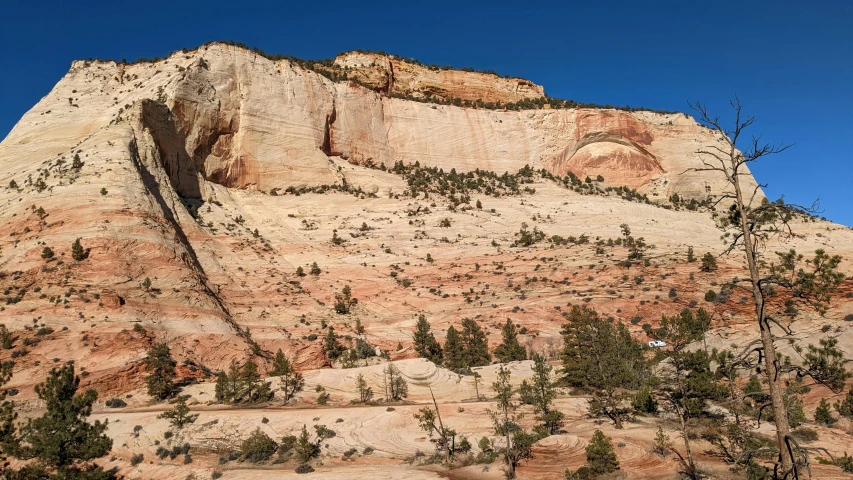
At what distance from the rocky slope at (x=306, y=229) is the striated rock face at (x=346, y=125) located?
0.26 meters

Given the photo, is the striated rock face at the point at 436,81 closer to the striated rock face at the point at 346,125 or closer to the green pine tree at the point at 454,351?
the striated rock face at the point at 346,125

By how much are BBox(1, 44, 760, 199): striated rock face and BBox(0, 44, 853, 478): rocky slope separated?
0.86 feet

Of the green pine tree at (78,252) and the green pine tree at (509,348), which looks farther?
the green pine tree at (509,348)

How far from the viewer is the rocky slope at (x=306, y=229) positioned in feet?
88.9

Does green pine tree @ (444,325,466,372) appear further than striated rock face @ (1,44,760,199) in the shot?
No

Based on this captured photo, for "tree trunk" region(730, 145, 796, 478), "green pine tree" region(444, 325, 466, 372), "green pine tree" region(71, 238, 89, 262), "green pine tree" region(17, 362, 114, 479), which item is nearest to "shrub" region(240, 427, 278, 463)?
"green pine tree" region(17, 362, 114, 479)

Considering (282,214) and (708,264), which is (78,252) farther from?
(708,264)

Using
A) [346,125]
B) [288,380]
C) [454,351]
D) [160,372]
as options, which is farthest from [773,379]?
[346,125]

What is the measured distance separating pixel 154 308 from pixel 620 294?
30.6 m

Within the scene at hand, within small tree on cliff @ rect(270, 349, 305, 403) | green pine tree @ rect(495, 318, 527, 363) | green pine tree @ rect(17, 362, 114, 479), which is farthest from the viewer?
green pine tree @ rect(495, 318, 527, 363)

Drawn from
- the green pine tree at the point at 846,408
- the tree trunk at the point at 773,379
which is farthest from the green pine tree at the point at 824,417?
the tree trunk at the point at 773,379

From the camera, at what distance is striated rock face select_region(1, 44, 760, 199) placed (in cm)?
5266

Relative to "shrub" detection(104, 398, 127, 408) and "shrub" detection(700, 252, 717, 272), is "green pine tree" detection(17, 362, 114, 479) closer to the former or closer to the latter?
"shrub" detection(104, 398, 127, 408)

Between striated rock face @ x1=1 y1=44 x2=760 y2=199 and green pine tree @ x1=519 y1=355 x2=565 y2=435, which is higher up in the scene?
striated rock face @ x1=1 y1=44 x2=760 y2=199
